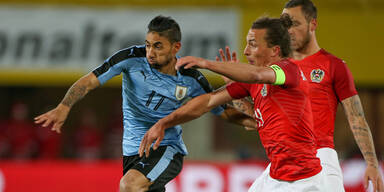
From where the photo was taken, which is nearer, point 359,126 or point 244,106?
point 359,126

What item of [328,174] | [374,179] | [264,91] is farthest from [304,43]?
[374,179]

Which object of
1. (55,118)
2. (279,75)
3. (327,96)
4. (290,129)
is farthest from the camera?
(327,96)

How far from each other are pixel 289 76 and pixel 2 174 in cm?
596

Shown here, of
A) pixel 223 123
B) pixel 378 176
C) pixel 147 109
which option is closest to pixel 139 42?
pixel 223 123

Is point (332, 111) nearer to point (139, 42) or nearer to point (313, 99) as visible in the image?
point (313, 99)

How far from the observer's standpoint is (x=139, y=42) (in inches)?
396

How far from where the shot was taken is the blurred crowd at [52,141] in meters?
10.7

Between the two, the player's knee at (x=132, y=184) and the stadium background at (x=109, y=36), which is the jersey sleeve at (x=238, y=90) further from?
the stadium background at (x=109, y=36)

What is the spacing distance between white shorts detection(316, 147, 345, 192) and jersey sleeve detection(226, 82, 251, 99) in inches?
29.0

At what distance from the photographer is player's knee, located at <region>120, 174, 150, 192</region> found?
3.92 metres

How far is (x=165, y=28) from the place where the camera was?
424 cm

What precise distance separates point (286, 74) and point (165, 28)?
1.33 meters

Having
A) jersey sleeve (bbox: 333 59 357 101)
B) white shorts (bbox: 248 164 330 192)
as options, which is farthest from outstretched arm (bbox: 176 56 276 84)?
jersey sleeve (bbox: 333 59 357 101)

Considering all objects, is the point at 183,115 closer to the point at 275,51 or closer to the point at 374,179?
the point at 275,51
